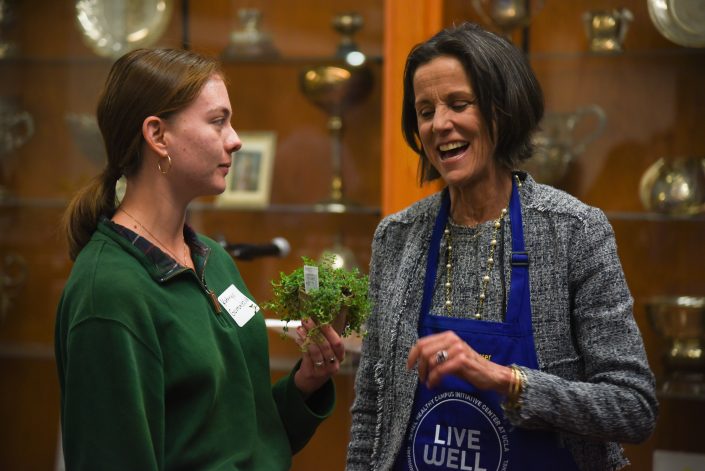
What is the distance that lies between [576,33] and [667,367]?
4.39 ft

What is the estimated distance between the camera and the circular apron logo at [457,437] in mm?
1812

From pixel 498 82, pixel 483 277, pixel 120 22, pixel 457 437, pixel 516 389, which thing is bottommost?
pixel 457 437

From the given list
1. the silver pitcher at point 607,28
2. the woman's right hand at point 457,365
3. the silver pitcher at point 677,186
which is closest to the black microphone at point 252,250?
the woman's right hand at point 457,365

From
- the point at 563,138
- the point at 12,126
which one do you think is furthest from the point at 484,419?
the point at 12,126

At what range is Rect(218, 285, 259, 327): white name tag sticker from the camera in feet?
6.11

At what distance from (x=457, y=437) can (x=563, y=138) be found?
2035 mm

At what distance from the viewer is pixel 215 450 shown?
169 centimetres

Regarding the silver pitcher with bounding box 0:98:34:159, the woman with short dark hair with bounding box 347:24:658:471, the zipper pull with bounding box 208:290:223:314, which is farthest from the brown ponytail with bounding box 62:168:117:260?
the silver pitcher with bounding box 0:98:34:159

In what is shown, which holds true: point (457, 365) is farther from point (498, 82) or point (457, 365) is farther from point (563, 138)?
point (563, 138)

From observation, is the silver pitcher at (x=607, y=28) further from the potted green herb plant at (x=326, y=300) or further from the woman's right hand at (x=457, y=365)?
the woman's right hand at (x=457, y=365)

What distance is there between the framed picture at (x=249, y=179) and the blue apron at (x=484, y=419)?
7.47 feet

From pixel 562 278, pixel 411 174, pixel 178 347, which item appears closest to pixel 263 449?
pixel 178 347

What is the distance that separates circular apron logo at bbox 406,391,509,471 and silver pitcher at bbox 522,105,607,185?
1.87 m

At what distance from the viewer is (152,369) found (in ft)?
5.23
